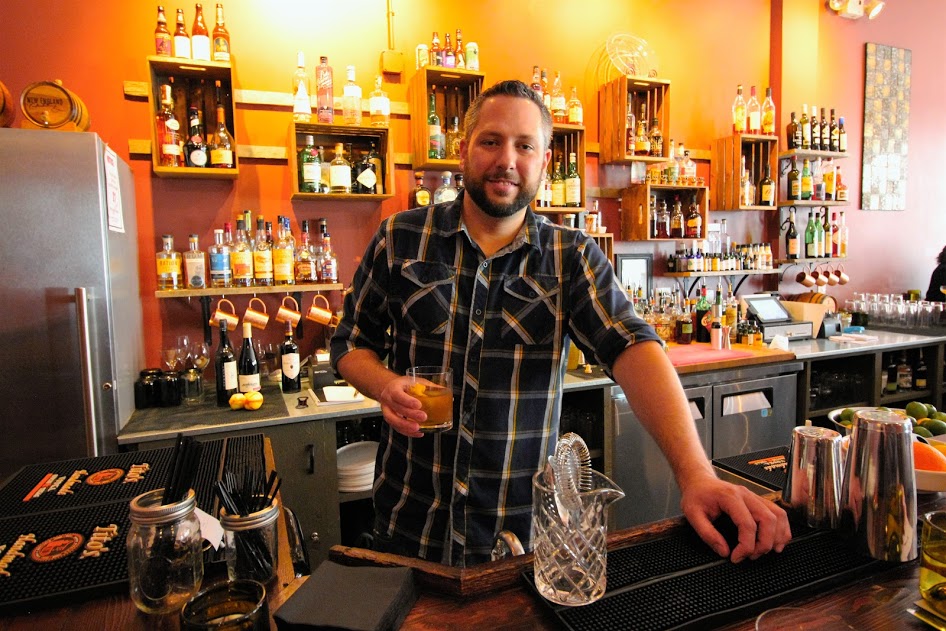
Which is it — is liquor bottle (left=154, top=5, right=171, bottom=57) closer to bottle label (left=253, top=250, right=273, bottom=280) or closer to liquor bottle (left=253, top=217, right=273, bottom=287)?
liquor bottle (left=253, top=217, right=273, bottom=287)

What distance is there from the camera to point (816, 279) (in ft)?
14.2

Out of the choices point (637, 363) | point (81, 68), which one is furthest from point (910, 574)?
point (81, 68)

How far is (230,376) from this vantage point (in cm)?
256

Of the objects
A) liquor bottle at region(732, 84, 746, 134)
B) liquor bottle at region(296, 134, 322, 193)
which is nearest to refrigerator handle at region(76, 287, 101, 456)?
liquor bottle at region(296, 134, 322, 193)

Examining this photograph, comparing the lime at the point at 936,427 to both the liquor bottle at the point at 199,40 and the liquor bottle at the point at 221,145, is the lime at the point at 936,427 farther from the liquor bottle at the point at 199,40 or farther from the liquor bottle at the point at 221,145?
the liquor bottle at the point at 199,40

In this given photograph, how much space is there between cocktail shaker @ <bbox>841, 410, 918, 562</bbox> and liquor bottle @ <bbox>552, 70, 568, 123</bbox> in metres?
2.86

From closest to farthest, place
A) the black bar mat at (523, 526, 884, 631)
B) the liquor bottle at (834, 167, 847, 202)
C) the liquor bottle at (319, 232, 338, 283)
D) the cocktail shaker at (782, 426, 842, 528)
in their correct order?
1. the black bar mat at (523, 526, 884, 631)
2. the cocktail shaker at (782, 426, 842, 528)
3. the liquor bottle at (319, 232, 338, 283)
4. the liquor bottle at (834, 167, 847, 202)

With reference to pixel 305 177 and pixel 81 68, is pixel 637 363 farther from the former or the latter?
pixel 81 68

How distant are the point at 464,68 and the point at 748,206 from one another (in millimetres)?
2204

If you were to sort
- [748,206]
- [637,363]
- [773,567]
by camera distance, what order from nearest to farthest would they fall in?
[773,567]
[637,363]
[748,206]

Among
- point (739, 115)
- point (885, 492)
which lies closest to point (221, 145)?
point (885, 492)

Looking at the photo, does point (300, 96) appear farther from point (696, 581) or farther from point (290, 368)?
point (696, 581)

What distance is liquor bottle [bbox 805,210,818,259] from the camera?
4.27 meters

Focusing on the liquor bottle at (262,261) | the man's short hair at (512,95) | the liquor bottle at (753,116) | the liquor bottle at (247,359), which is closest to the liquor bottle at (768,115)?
the liquor bottle at (753,116)
